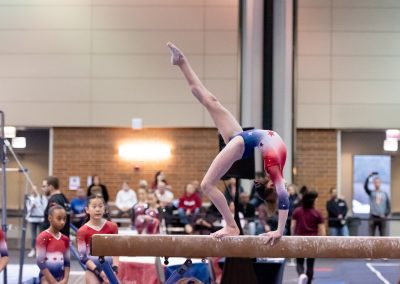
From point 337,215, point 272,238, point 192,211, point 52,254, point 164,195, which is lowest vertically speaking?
point 337,215

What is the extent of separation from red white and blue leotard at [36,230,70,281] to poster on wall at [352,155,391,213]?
12.4 meters

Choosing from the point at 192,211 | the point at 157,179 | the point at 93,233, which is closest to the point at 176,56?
the point at 93,233

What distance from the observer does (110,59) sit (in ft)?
60.6

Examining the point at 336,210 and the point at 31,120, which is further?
the point at 31,120

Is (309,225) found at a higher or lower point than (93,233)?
lower

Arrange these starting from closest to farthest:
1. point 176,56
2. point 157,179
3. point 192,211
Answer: point 176,56, point 192,211, point 157,179

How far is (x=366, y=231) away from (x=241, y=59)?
4.86 m

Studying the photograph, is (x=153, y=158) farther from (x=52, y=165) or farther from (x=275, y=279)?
(x=275, y=279)

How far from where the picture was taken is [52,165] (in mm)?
18516

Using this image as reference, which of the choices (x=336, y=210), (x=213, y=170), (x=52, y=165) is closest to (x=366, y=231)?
(x=336, y=210)

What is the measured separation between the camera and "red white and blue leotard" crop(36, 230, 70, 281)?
24.2 ft

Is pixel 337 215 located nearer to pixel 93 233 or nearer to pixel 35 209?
pixel 35 209

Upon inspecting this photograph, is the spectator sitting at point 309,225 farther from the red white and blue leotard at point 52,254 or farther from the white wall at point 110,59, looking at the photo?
the white wall at point 110,59

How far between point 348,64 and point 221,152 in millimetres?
12724
